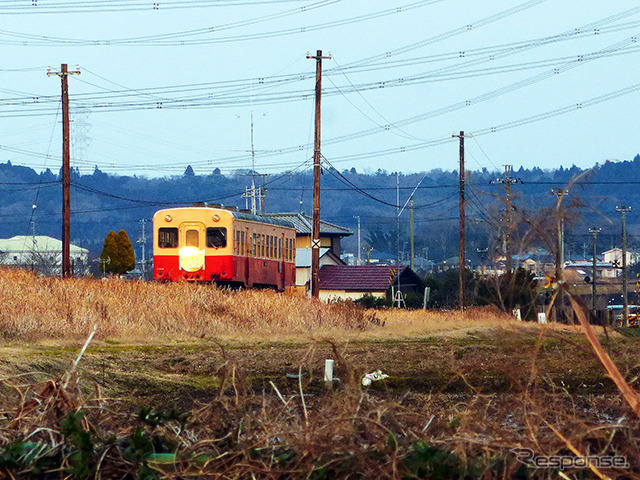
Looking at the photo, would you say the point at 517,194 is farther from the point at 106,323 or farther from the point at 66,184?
the point at 66,184

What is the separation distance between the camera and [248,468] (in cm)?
505

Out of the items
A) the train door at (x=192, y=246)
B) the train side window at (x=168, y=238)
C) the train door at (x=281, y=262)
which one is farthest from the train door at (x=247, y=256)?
the train door at (x=281, y=262)

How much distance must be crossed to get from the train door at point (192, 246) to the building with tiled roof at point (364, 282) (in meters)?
23.3

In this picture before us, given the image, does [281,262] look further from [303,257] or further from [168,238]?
[303,257]

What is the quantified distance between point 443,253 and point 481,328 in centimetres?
10045

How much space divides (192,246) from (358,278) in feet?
84.8

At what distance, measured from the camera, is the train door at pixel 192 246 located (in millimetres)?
28438

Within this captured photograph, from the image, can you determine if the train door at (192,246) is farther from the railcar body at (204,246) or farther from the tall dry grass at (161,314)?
the tall dry grass at (161,314)

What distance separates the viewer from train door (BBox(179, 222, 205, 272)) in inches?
1120

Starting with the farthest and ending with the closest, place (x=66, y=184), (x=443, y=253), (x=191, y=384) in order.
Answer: (x=443, y=253), (x=66, y=184), (x=191, y=384)

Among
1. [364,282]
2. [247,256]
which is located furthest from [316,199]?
[364,282]

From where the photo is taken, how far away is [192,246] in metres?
28.6

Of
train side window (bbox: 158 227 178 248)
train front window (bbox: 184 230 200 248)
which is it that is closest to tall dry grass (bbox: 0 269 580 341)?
train front window (bbox: 184 230 200 248)

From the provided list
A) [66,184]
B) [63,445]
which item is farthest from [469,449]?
[66,184]
